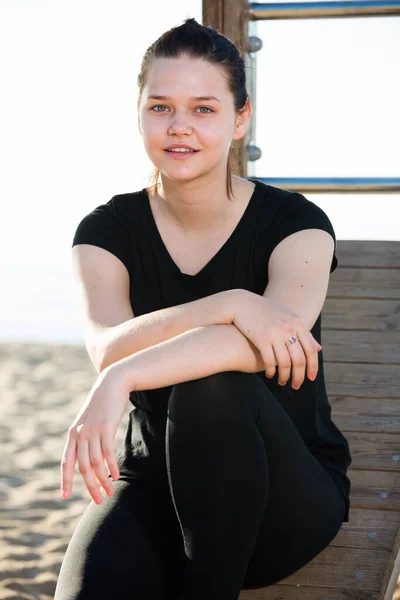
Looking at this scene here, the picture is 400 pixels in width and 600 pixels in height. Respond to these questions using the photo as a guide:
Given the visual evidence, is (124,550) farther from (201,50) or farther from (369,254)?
(369,254)

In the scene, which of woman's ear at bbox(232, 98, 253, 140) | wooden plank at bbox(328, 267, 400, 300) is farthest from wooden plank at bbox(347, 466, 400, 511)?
woman's ear at bbox(232, 98, 253, 140)

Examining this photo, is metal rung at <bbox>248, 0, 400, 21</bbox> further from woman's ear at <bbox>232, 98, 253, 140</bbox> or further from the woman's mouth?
the woman's mouth

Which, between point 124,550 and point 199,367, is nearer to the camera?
point 199,367

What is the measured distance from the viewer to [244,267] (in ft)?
6.22

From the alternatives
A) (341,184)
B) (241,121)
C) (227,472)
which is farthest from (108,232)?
(341,184)

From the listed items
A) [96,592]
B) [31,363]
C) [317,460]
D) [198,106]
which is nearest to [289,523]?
[317,460]

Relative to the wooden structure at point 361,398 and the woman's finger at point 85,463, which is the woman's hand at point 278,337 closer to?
the woman's finger at point 85,463

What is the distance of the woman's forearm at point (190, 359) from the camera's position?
1439 mm

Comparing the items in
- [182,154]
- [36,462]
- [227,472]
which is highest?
[182,154]

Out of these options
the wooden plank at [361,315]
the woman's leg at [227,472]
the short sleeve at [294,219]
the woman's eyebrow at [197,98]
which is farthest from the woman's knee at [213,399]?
the wooden plank at [361,315]

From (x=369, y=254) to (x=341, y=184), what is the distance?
0.31 meters

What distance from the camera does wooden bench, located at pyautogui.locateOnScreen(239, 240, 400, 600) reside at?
6.00 feet

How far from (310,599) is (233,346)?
62 centimetres

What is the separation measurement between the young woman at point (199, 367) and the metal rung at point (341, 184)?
85 centimetres
